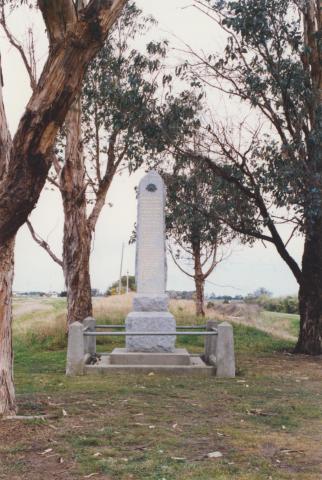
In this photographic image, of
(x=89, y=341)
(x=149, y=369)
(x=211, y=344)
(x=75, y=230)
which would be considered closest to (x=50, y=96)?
(x=149, y=369)

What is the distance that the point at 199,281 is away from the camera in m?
31.0

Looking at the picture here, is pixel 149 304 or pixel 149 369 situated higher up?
pixel 149 304

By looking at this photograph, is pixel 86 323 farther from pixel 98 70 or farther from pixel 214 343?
pixel 98 70

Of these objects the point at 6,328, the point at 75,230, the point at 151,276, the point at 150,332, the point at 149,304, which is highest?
the point at 75,230

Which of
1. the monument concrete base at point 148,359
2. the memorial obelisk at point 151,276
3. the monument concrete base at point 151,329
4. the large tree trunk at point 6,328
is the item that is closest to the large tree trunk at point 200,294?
the memorial obelisk at point 151,276

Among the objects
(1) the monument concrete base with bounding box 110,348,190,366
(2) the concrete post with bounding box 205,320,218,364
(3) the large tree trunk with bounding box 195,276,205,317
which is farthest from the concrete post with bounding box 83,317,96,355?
(3) the large tree trunk with bounding box 195,276,205,317

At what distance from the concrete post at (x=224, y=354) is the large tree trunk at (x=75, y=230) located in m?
8.57

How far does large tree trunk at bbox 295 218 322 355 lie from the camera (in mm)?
16328

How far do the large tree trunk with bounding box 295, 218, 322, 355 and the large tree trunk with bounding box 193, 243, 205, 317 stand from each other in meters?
13.2

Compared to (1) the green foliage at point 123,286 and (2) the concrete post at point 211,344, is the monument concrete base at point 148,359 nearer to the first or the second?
(2) the concrete post at point 211,344

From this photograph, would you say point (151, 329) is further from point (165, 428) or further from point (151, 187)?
point (165, 428)

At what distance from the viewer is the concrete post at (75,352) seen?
39.2 feet

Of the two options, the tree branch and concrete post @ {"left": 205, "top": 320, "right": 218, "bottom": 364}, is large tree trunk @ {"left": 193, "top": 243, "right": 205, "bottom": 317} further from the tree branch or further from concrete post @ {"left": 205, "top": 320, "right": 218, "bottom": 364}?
concrete post @ {"left": 205, "top": 320, "right": 218, "bottom": 364}

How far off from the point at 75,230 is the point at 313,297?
780 cm
